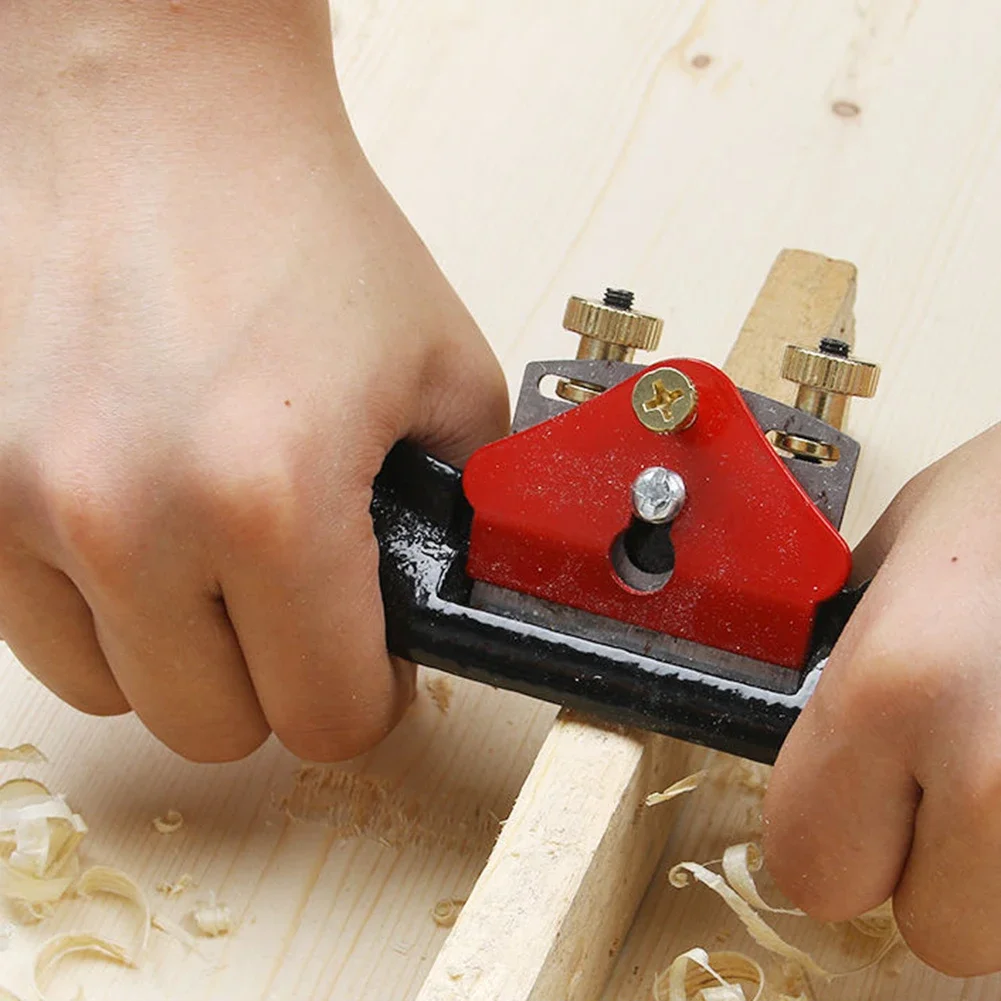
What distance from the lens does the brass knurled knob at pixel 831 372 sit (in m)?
0.84

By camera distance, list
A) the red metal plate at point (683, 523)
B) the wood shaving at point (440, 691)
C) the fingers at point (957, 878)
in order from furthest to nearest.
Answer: the wood shaving at point (440, 691), the red metal plate at point (683, 523), the fingers at point (957, 878)

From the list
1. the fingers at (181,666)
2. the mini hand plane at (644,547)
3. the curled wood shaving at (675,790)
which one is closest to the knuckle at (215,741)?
the fingers at (181,666)

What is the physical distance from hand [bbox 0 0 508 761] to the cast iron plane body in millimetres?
46

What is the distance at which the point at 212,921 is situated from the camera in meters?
0.89

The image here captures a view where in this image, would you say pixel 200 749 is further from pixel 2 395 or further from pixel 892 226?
pixel 892 226

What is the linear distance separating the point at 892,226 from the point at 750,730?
0.66 meters

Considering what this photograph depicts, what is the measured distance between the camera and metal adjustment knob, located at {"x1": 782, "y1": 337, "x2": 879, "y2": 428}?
2.76ft

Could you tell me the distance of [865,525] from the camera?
3.71 feet

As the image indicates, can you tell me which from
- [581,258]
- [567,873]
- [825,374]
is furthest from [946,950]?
[581,258]

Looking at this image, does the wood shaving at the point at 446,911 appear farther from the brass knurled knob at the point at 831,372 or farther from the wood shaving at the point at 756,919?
the brass knurled knob at the point at 831,372

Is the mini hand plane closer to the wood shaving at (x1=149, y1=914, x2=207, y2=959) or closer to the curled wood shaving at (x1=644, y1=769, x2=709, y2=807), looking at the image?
the curled wood shaving at (x1=644, y1=769, x2=709, y2=807)

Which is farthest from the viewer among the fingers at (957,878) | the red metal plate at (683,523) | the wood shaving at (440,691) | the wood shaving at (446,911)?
the wood shaving at (440,691)

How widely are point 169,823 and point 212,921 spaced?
8 cm

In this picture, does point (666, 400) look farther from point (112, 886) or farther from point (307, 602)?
point (112, 886)
